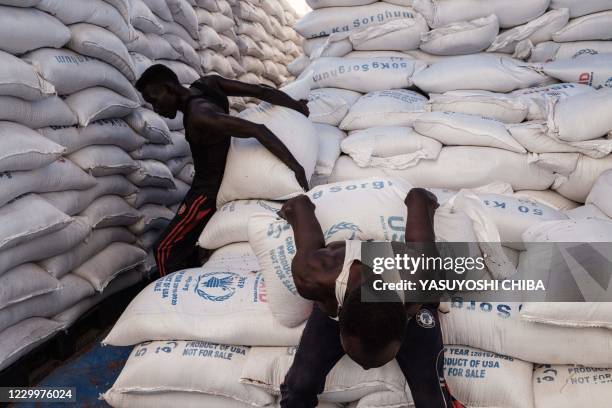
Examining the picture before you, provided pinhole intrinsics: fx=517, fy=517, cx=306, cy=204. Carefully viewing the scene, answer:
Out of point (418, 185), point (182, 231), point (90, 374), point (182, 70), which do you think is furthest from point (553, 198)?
point (182, 70)

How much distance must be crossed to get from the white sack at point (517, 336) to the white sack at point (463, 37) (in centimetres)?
186

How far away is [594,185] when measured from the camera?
221cm

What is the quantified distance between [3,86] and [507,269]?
187 centimetres

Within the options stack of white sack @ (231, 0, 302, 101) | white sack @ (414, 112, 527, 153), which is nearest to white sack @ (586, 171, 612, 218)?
white sack @ (414, 112, 527, 153)

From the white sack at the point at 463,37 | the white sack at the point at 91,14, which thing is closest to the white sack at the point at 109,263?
the white sack at the point at 91,14

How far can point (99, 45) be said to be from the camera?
237cm

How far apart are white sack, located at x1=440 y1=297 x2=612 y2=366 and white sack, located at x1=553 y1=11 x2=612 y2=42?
2079mm

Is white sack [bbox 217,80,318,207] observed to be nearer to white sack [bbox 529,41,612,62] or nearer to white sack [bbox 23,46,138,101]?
white sack [bbox 23,46,138,101]

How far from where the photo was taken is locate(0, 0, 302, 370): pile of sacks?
76.7 inches

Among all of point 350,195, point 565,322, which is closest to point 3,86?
point 350,195

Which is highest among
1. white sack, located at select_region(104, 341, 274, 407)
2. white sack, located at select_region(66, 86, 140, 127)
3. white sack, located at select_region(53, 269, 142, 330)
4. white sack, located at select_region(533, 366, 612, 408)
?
white sack, located at select_region(66, 86, 140, 127)

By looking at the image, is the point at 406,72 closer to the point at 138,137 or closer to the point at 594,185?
the point at 594,185

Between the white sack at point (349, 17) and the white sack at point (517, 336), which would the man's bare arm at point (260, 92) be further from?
the white sack at point (517, 336)

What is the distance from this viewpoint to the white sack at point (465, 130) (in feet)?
7.60
